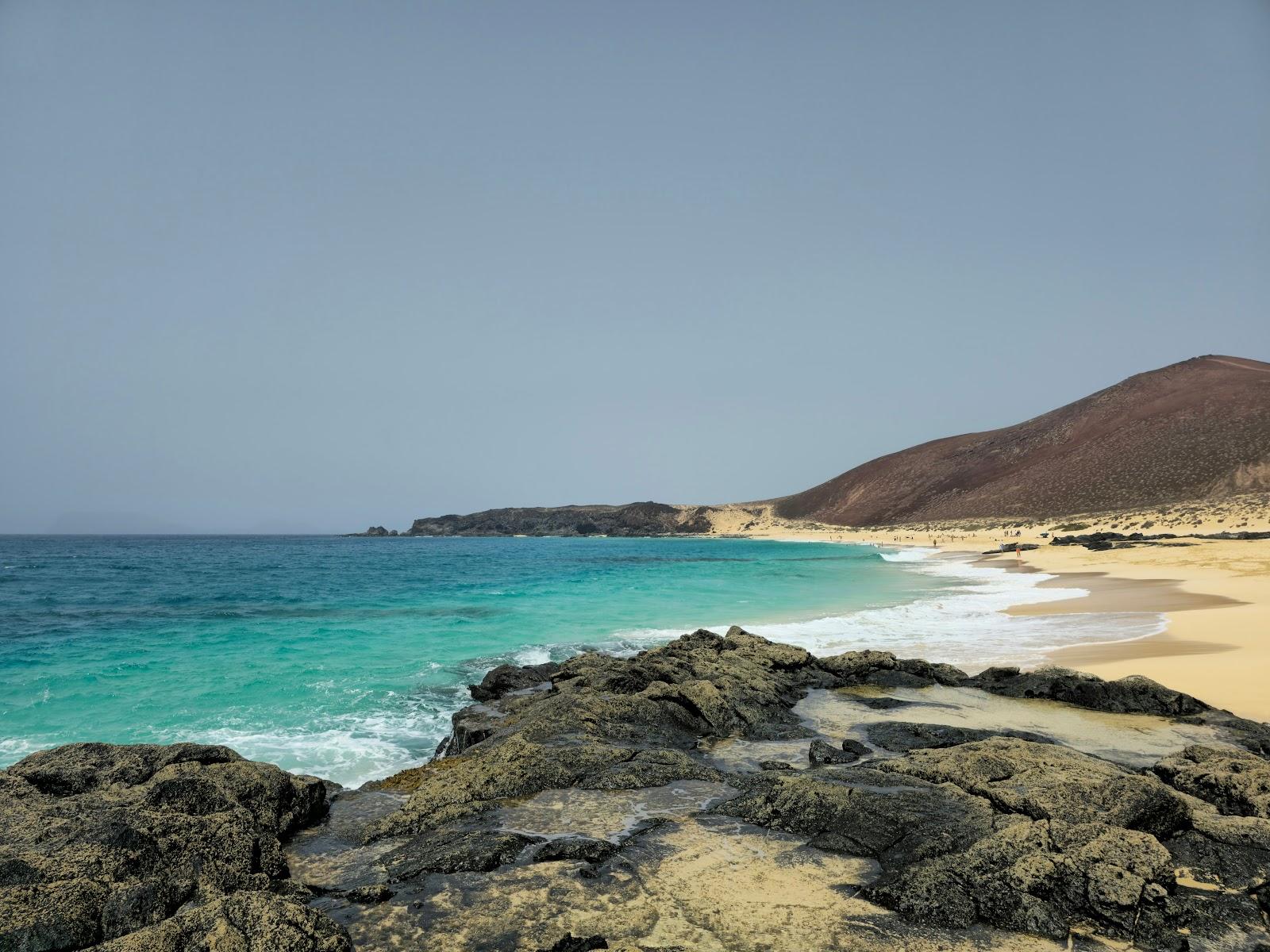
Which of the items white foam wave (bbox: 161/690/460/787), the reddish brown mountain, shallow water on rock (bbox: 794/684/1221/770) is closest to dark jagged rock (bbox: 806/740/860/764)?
shallow water on rock (bbox: 794/684/1221/770)

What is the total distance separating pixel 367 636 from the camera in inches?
804

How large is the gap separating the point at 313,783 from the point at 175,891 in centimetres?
206

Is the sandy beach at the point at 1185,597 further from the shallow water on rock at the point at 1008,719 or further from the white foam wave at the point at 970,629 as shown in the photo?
the shallow water on rock at the point at 1008,719

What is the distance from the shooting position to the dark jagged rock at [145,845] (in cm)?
358

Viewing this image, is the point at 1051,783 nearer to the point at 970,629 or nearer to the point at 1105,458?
the point at 970,629

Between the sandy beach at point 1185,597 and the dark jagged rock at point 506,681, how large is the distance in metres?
9.78

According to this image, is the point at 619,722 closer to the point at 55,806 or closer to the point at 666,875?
the point at 666,875

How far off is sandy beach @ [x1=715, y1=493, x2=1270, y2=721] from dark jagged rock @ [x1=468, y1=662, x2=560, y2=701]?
32.1 feet

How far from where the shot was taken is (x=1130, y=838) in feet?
14.7

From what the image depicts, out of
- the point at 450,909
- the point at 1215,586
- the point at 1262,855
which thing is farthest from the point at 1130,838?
the point at 1215,586

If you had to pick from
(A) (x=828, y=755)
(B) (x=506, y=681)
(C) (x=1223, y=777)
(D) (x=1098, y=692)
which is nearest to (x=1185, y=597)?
(D) (x=1098, y=692)

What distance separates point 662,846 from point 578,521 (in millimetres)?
170167

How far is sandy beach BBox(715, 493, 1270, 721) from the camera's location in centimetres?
1087

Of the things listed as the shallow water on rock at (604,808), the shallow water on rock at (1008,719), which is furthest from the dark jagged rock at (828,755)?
the shallow water on rock at (604,808)
